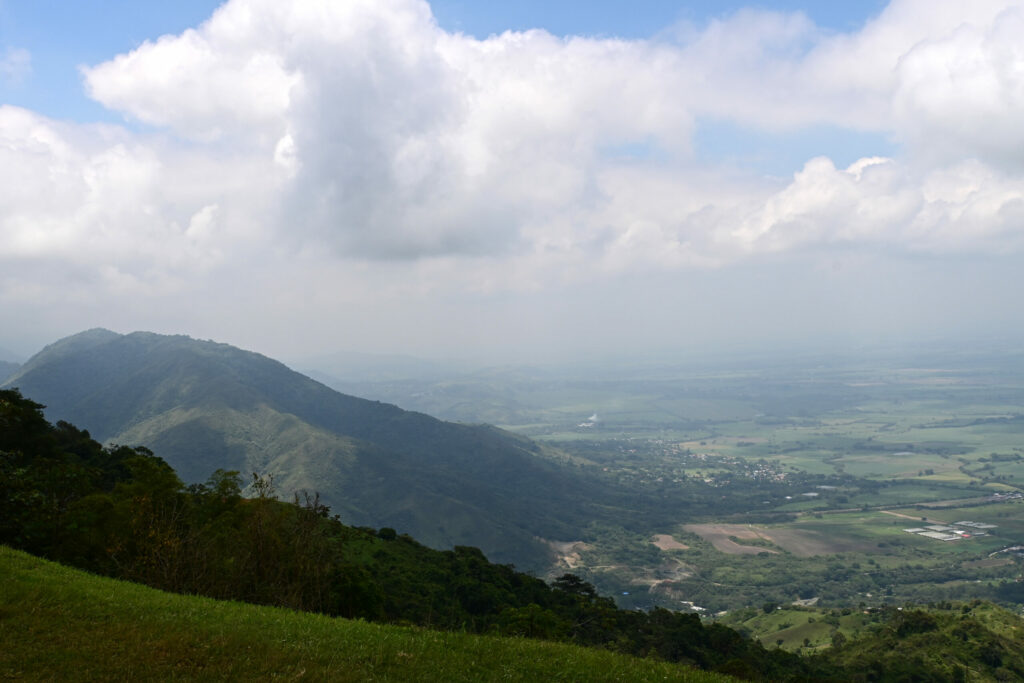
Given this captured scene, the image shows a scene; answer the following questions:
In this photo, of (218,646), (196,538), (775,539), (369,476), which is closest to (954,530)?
(775,539)

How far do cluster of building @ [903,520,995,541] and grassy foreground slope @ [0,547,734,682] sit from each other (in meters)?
148

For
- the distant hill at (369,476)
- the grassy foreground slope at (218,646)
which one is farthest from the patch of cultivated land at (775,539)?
the grassy foreground slope at (218,646)

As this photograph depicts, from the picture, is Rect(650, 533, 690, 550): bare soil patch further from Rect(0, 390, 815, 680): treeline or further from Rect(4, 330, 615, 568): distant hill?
Rect(0, 390, 815, 680): treeline

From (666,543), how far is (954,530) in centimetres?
6493

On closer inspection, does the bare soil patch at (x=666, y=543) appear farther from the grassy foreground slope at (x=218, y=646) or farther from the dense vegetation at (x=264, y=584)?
the grassy foreground slope at (x=218, y=646)

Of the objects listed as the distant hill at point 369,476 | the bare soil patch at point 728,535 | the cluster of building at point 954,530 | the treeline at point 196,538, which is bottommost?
the bare soil patch at point 728,535

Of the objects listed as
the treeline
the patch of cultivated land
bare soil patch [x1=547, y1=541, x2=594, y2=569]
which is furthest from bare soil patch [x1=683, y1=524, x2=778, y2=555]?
the treeline

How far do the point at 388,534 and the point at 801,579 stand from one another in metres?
84.2

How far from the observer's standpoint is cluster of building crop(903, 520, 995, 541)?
4978 inches

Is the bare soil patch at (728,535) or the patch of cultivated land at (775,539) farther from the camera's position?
the bare soil patch at (728,535)

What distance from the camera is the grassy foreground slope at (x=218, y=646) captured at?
1150cm

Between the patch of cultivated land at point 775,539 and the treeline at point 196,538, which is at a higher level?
the treeline at point 196,538

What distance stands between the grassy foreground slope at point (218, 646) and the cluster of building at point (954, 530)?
487 ft

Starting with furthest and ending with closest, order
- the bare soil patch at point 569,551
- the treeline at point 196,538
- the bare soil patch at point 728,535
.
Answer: the bare soil patch at point 728,535, the bare soil patch at point 569,551, the treeline at point 196,538
